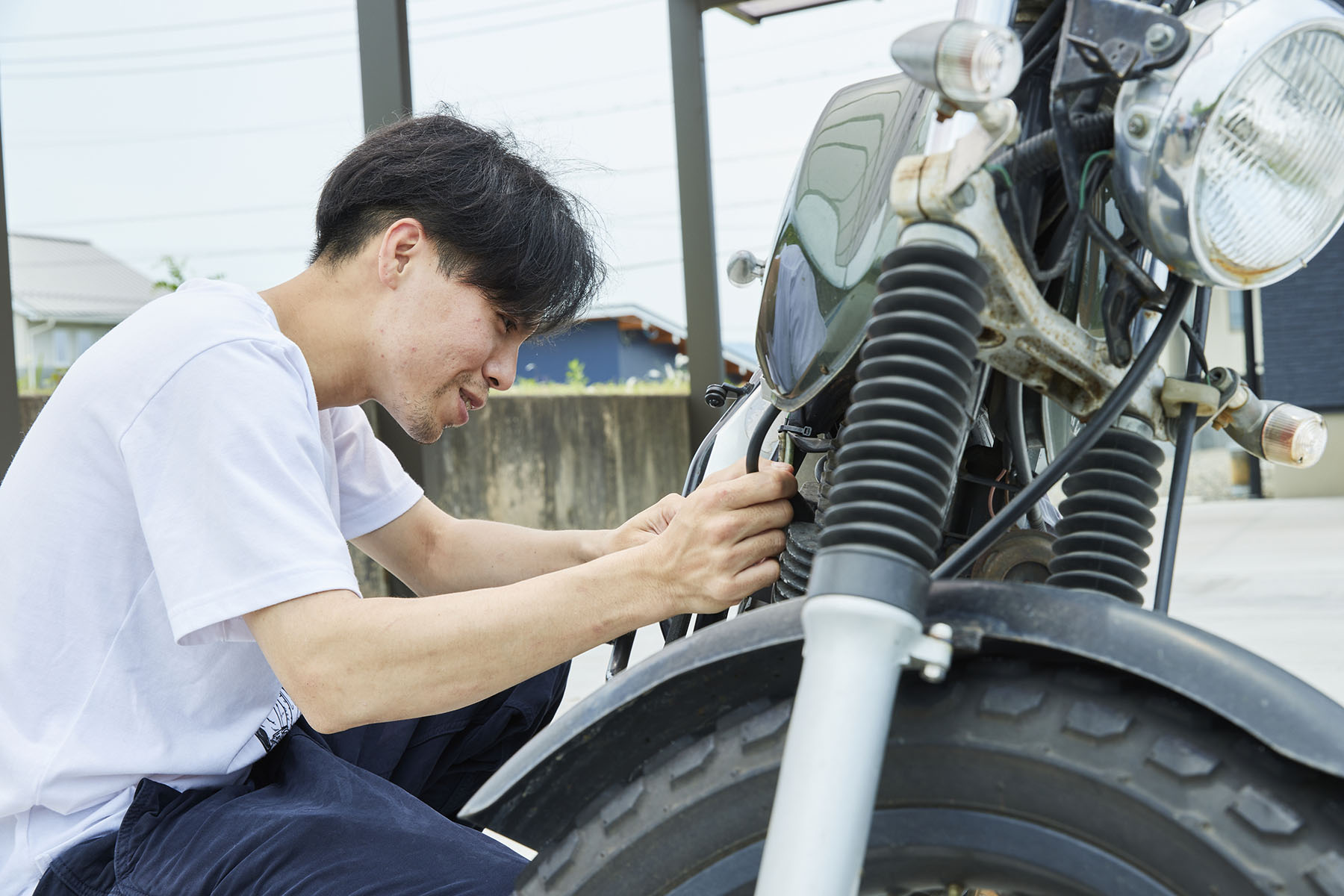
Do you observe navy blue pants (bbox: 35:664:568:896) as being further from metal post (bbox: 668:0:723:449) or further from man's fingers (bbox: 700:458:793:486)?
metal post (bbox: 668:0:723:449)

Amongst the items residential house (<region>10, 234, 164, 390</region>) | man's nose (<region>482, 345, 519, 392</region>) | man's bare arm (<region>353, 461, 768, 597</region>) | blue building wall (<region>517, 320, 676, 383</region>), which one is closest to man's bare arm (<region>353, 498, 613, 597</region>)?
man's bare arm (<region>353, 461, 768, 597</region>)

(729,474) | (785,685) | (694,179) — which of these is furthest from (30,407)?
(785,685)

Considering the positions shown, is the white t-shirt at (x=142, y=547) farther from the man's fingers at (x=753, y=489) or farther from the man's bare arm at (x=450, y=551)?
the man's bare arm at (x=450, y=551)

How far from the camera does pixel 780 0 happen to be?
14.0 feet

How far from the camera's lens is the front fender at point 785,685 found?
45cm

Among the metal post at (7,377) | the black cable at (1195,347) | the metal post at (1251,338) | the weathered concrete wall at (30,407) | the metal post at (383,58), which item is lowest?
the black cable at (1195,347)

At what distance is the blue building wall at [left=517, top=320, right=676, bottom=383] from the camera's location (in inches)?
262

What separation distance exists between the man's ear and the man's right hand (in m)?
0.44

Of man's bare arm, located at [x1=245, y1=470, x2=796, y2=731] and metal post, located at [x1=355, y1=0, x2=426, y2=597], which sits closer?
man's bare arm, located at [x1=245, y1=470, x2=796, y2=731]

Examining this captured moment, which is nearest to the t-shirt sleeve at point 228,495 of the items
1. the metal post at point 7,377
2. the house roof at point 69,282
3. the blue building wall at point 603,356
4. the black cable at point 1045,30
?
the black cable at point 1045,30

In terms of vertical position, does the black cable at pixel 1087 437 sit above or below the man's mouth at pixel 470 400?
below

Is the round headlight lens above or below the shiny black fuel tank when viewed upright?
below

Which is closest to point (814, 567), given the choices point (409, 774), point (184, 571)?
point (184, 571)

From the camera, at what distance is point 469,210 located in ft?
3.48
